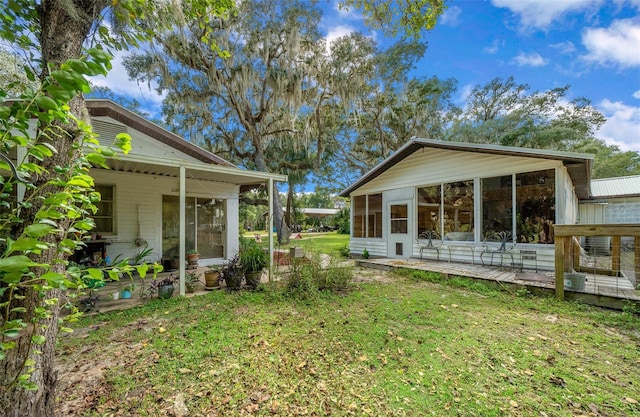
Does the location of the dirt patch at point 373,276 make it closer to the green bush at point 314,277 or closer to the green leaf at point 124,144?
the green bush at point 314,277

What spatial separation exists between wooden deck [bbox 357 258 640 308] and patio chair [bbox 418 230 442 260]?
384mm

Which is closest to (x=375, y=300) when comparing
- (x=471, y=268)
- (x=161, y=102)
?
(x=471, y=268)

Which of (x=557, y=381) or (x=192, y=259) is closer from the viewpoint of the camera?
(x=557, y=381)

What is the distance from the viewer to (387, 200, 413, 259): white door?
9.12m

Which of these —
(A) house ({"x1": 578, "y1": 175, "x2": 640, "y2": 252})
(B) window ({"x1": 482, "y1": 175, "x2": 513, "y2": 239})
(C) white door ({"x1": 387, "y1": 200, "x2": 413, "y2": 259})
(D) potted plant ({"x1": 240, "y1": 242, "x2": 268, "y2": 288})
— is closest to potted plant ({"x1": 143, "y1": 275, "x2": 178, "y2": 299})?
(D) potted plant ({"x1": 240, "y1": 242, "x2": 268, "y2": 288})

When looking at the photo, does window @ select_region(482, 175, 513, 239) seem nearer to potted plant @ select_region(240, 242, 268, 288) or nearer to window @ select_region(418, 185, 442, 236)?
window @ select_region(418, 185, 442, 236)

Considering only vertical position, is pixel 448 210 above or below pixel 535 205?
below

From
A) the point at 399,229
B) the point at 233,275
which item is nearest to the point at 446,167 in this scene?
the point at 399,229

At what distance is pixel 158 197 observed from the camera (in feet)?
25.2

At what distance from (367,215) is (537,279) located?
19.1ft

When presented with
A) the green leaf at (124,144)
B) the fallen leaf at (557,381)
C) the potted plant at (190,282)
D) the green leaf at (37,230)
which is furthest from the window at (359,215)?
the green leaf at (37,230)

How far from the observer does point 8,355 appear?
1181 millimetres

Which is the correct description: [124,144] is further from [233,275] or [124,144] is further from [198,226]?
[198,226]

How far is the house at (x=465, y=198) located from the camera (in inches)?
253
